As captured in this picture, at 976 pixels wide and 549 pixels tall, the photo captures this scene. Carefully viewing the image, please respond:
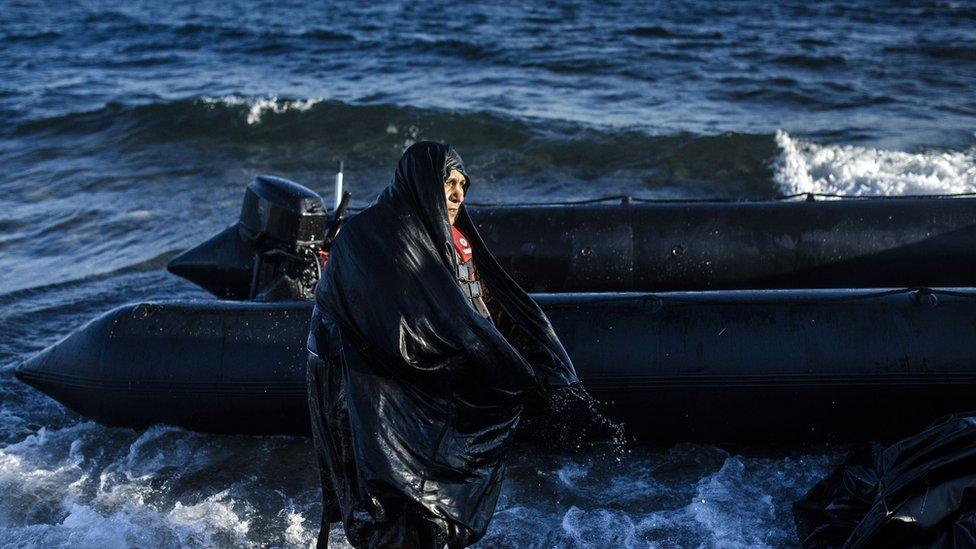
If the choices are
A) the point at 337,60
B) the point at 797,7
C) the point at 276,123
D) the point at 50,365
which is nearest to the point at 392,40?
the point at 337,60

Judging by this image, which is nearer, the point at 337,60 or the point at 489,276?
the point at 489,276

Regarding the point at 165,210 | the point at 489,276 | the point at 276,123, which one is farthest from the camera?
the point at 276,123

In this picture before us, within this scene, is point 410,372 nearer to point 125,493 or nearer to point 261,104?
point 125,493

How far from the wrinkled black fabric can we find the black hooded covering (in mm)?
1554

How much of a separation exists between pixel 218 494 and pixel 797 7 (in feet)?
54.9

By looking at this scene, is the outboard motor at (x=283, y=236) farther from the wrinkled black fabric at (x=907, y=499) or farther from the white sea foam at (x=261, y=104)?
the white sea foam at (x=261, y=104)

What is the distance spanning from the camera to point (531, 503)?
5293mm

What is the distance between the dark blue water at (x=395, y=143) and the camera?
5.32 metres

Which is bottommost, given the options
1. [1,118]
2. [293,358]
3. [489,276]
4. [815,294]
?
[1,118]

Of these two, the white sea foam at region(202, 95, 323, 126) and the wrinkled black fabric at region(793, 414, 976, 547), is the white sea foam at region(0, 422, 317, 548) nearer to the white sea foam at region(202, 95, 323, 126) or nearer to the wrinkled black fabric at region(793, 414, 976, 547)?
the wrinkled black fabric at region(793, 414, 976, 547)

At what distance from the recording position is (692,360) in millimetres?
5270

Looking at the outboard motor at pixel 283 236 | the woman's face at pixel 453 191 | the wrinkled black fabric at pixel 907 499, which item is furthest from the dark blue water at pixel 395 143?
the woman's face at pixel 453 191

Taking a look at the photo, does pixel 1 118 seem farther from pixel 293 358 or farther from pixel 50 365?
pixel 293 358

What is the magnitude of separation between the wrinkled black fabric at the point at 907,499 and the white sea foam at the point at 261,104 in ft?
31.6
